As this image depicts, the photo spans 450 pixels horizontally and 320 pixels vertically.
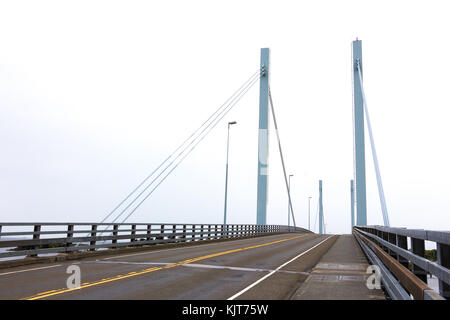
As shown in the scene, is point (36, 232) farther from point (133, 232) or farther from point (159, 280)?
point (133, 232)

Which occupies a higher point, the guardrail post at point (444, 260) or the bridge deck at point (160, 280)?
the guardrail post at point (444, 260)

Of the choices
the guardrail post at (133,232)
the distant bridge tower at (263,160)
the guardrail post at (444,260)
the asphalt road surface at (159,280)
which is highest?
the distant bridge tower at (263,160)

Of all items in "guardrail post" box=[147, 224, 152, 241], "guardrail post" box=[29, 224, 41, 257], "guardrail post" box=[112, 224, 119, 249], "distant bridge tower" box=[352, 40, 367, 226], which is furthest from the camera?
"distant bridge tower" box=[352, 40, 367, 226]

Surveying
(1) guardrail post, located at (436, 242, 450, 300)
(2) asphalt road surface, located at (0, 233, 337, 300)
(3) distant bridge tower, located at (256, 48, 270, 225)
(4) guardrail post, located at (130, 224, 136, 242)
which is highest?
(3) distant bridge tower, located at (256, 48, 270, 225)

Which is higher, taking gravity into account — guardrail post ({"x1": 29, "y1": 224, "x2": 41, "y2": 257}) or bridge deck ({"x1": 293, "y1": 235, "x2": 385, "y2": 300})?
guardrail post ({"x1": 29, "y1": 224, "x2": 41, "y2": 257})

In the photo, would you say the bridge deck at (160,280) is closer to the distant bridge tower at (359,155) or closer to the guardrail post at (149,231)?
the guardrail post at (149,231)

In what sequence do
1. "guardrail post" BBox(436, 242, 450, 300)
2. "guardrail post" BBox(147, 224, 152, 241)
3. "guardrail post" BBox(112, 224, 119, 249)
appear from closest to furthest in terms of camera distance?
"guardrail post" BBox(436, 242, 450, 300) < "guardrail post" BBox(112, 224, 119, 249) < "guardrail post" BBox(147, 224, 152, 241)

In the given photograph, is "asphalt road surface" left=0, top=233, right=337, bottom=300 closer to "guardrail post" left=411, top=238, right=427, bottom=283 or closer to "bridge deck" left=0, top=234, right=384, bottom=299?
"bridge deck" left=0, top=234, right=384, bottom=299

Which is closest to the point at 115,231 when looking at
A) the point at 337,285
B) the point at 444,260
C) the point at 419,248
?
the point at 337,285

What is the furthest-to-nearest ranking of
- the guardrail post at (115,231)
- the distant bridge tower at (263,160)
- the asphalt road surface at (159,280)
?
the distant bridge tower at (263,160) < the guardrail post at (115,231) < the asphalt road surface at (159,280)

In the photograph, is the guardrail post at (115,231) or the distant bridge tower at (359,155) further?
the distant bridge tower at (359,155)

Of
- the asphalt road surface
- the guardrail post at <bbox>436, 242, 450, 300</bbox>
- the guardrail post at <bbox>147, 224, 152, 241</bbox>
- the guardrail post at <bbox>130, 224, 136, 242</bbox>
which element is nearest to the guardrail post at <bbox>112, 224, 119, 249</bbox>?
the guardrail post at <bbox>130, 224, 136, 242</bbox>

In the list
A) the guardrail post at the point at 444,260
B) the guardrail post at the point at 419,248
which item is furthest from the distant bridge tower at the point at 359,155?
the guardrail post at the point at 444,260
